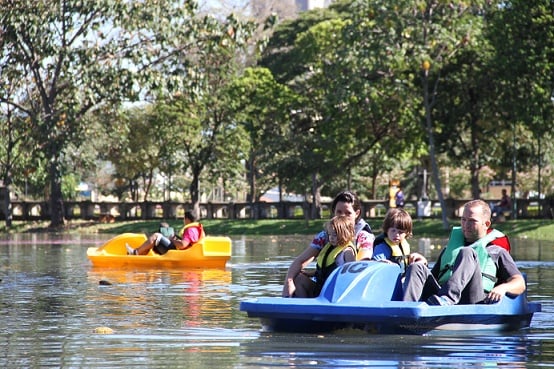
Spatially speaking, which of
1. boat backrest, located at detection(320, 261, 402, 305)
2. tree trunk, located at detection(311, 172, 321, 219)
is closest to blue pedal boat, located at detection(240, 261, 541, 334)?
boat backrest, located at detection(320, 261, 402, 305)

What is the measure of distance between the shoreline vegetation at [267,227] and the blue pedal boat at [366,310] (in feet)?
103

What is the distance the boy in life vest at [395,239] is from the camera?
13070 mm

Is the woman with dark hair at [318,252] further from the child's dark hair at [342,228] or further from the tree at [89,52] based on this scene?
the tree at [89,52]

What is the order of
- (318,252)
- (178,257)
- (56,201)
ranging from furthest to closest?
(56,201)
(178,257)
(318,252)

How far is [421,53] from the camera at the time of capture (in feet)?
156

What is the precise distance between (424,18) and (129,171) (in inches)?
1328

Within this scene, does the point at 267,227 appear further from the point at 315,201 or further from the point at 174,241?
the point at 174,241

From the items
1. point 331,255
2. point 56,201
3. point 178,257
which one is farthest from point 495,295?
point 56,201

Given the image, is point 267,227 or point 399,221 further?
point 267,227

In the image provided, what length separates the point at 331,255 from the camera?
1327 cm

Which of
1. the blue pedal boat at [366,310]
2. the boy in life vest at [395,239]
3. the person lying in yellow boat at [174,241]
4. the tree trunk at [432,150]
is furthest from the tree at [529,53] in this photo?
the blue pedal boat at [366,310]

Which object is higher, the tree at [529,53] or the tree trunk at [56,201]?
the tree at [529,53]

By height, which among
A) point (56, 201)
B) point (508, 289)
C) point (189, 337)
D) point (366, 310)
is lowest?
point (189, 337)

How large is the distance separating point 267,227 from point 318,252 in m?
44.3
